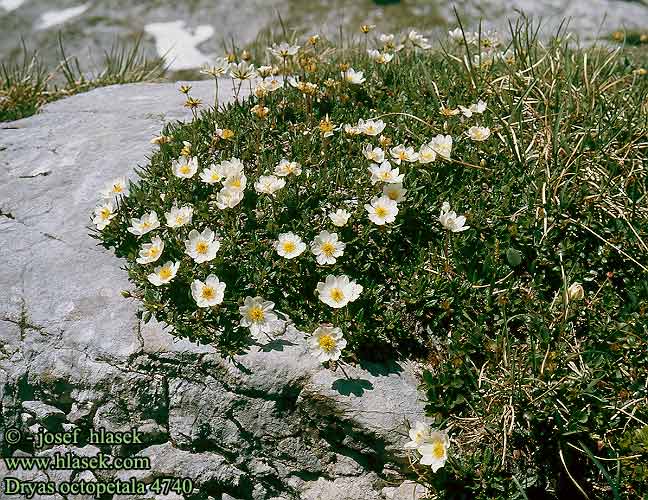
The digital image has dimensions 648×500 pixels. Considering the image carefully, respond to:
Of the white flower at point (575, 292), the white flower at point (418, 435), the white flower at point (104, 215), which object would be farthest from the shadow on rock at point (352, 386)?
the white flower at point (104, 215)

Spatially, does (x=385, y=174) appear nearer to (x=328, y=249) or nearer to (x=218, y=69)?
(x=328, y=249)

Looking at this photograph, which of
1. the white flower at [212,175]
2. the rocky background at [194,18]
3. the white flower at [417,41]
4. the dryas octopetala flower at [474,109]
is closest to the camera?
the white flower at [212,175]

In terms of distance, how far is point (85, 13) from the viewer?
21766mm

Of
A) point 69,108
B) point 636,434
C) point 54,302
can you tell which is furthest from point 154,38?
point 636,434

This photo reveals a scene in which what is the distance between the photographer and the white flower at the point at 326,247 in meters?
3.66

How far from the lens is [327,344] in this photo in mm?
3348

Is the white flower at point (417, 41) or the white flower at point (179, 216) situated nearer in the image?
the white flower at point (179, 216)

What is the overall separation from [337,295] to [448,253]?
79 centimetres

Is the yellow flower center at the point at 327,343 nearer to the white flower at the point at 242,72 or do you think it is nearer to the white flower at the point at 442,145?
the white flower at the point at 442,145

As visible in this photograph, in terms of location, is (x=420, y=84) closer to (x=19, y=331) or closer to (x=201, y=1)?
(x=19, y=331)

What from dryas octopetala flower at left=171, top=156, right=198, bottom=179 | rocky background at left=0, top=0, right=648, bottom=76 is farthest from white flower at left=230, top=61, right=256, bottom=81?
rocky background at left=0, top=0, right=648, bottom=76

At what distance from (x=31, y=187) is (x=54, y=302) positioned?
1.32 metres

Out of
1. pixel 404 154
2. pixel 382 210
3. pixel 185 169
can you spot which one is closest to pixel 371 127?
pixel 404 154

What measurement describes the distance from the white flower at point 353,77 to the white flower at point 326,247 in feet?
5.99
